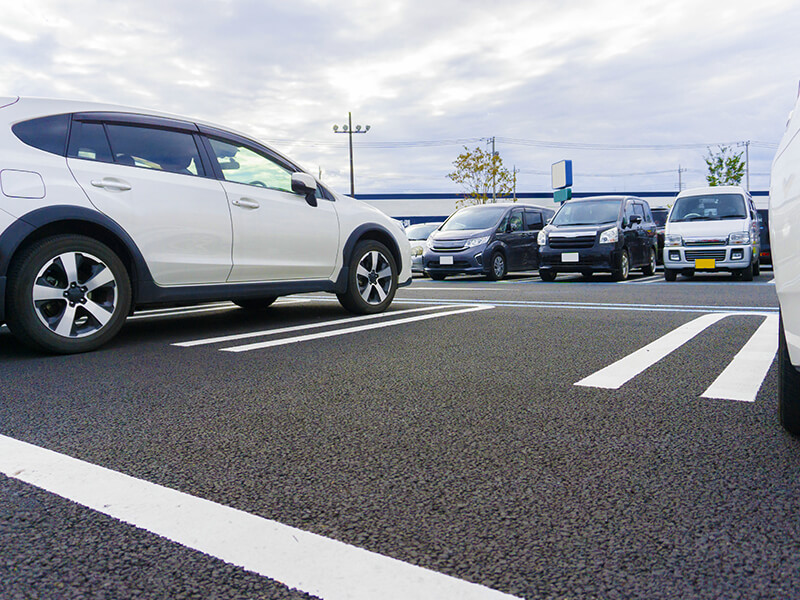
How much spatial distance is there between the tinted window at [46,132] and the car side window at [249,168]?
1205 mm

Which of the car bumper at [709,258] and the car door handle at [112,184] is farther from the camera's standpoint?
the car bumper at [709,258]

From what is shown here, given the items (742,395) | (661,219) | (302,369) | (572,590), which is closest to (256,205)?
(302,369)

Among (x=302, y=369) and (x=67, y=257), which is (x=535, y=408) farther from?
(x=67, y=257)

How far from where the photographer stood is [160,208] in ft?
15.7

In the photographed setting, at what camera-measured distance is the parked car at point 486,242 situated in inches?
549

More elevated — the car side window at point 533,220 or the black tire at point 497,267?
the car side window at point 533,220

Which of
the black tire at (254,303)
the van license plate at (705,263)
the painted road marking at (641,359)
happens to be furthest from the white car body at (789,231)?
the van license plate at (705,263)

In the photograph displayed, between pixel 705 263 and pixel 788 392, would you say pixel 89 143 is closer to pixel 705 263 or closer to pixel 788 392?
pixel 788 392

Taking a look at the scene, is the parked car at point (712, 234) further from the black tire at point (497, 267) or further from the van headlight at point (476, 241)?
the van headlight at point (476, 241)

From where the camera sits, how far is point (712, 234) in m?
12.8

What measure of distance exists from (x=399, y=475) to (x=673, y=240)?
1234 cm

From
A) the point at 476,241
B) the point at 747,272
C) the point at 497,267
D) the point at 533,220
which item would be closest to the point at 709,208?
the point at 747,272

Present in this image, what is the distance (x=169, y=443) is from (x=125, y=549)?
0.88 m

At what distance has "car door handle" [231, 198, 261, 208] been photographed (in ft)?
17.5
